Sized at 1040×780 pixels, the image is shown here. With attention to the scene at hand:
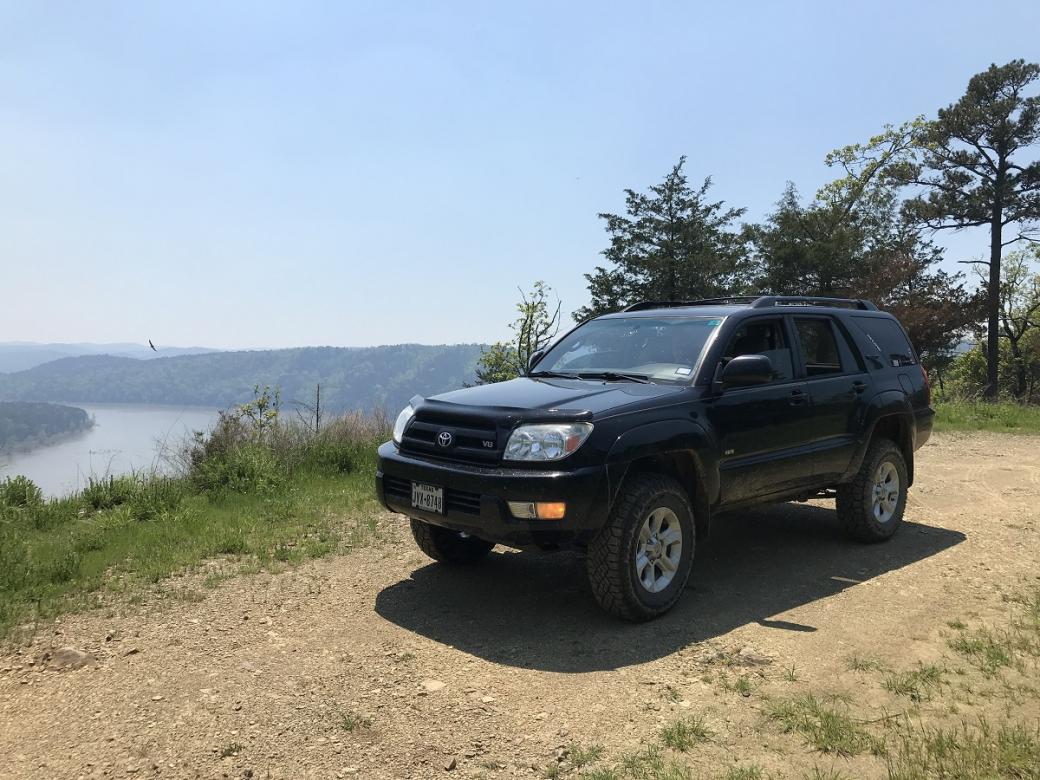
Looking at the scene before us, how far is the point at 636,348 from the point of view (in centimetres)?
529

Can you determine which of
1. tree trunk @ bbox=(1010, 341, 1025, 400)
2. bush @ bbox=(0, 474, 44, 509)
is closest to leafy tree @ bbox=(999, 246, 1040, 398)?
tree trunk @ bbox=(1010, 341, 1025, 400)

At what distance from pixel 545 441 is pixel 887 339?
4.00 m

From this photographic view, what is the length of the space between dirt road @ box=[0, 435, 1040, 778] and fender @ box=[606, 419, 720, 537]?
2.25 ft

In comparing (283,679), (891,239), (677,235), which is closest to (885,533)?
(283,679)

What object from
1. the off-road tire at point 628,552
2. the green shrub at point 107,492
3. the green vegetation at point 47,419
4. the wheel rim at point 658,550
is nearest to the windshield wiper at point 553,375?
the off-road tire at point 628,552

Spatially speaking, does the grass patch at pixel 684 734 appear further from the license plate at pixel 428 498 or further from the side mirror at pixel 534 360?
the side mirror at pixel 534 360

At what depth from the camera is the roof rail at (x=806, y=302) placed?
5.58 meters

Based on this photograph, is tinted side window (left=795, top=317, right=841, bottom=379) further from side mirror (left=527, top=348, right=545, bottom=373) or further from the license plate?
the license plate

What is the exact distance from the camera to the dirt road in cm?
297

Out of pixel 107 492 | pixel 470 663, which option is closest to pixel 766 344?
pixel 470 663

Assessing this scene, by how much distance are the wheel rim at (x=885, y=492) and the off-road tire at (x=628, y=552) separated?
263cm

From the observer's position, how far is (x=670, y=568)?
450 cm

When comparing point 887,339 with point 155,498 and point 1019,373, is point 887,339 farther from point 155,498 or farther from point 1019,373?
point 1019,373

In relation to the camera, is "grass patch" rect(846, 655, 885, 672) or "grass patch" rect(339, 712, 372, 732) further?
"grass patch" rect(846, 655, 885, 672)
